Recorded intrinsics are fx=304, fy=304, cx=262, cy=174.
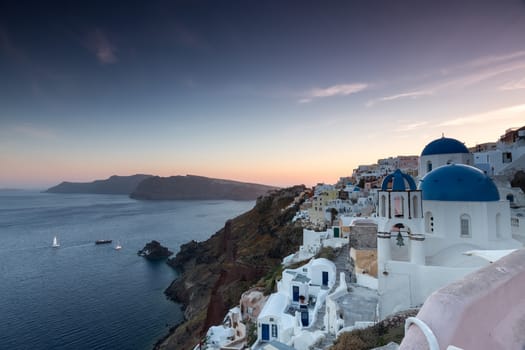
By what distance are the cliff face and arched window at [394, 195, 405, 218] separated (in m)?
20.2

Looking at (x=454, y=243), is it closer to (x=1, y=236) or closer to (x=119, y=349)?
(x=119, y=349)

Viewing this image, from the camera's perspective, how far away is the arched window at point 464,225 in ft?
37.9

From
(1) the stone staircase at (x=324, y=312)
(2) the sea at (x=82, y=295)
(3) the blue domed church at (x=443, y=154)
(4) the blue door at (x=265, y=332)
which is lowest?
(2) the sea at (x=82, y=295)

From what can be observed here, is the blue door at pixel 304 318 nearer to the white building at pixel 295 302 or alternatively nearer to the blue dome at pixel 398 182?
the white building at pixel 295 302

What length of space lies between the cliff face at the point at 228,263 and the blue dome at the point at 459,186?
69.9 ft

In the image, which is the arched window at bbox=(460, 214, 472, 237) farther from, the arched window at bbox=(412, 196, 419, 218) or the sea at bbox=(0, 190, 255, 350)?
the sea at bbox=(0, 190, 255, 350)

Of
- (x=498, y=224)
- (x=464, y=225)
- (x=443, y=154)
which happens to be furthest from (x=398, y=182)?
(x=443, y=154)

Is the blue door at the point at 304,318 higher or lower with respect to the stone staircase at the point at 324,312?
lower

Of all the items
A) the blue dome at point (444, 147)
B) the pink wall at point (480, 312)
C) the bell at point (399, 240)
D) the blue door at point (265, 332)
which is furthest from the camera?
the blue dome at point (444, 147)

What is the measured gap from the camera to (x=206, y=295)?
3644cm

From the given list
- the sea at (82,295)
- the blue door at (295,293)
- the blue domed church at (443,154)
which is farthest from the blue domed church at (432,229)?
the sea at (82,295)

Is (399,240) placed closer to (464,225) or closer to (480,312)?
(464,225)

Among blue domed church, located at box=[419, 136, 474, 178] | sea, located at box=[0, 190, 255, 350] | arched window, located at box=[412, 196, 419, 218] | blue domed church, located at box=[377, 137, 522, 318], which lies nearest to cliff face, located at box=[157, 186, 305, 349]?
sea, located at box=[0, 190, 255, 350]

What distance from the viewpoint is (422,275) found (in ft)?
33.0
